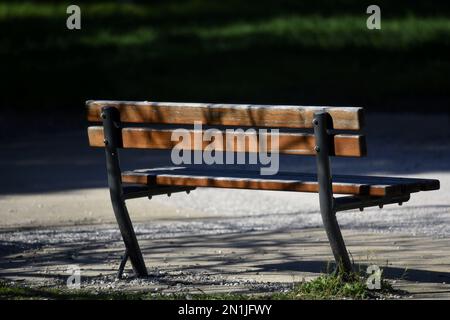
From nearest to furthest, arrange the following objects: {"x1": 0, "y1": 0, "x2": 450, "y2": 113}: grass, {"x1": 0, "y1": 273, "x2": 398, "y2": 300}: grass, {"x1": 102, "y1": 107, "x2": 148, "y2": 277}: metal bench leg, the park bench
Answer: {"x1": 0, "y1": 273, "x2": 398, "y2": 300}: grass < the park bench < {"x1": 102, "y1": 107, "x2": 148, "y2": 277}: metal bench leg < {"x1": 0, "y1": 0, "x2": 450, "y2": 113}: grass

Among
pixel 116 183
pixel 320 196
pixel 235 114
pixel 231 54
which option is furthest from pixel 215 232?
pixel 231 54

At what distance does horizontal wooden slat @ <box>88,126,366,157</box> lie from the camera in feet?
20.7

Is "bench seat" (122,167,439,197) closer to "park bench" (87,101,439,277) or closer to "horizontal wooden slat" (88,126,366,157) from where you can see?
"park bench" (87,101,439,277)

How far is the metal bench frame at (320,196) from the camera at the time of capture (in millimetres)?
6340

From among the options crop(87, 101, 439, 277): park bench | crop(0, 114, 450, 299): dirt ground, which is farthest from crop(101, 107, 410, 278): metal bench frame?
crop(0, 114, 450, 299): dirt ground

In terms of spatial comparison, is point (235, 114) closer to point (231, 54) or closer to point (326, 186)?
point (326, 186)

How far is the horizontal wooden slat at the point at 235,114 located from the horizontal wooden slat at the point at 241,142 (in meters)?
0.06

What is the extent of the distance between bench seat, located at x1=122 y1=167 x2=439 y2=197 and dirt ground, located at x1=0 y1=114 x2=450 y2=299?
22.1 inches

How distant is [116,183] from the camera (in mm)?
7109

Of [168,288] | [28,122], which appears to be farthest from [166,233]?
[28,122]

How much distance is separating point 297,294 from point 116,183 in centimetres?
144

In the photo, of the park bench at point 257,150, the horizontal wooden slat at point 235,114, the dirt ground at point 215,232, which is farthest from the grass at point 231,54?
the horizontal wooden slat at point 235,114

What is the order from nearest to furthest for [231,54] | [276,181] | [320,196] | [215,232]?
[320,196]
[276,181]
[215,232]
[231,54]
